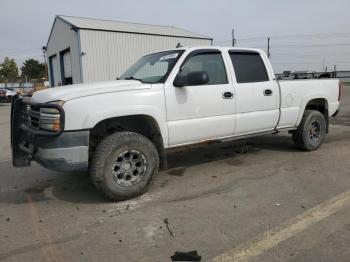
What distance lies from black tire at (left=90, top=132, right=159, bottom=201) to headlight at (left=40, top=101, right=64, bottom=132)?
1.84 feet

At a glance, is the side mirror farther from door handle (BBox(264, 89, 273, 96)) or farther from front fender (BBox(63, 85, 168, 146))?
door handle (BBox(264, 89, 273, 96))

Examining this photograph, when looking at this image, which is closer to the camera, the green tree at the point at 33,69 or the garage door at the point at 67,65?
the garage door at the point at 67,65

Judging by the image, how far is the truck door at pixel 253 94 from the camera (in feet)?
18.7

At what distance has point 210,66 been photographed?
5.52 m

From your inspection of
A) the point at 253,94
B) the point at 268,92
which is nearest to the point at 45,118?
the point at 253,94

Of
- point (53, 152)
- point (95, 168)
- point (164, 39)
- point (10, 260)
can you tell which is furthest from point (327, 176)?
point (164, 39)

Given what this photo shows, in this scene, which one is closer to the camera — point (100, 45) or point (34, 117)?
point (34, 117)

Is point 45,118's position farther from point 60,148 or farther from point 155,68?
point 155,68

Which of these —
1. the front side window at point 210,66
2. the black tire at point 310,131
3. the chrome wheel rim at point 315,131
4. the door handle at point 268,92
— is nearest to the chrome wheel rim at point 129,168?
the front side window at point 210,66

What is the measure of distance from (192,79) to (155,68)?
2.36 ft

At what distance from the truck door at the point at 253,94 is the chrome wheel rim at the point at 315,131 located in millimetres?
1175

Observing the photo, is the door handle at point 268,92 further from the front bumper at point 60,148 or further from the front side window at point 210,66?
the front bumper at point 60,148

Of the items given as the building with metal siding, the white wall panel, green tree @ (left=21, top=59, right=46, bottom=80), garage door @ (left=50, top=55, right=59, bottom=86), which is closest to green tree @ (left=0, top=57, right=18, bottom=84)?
green tree @ (left=21, top=59, right=46, bottom=80)

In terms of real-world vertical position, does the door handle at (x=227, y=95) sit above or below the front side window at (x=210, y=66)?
below
